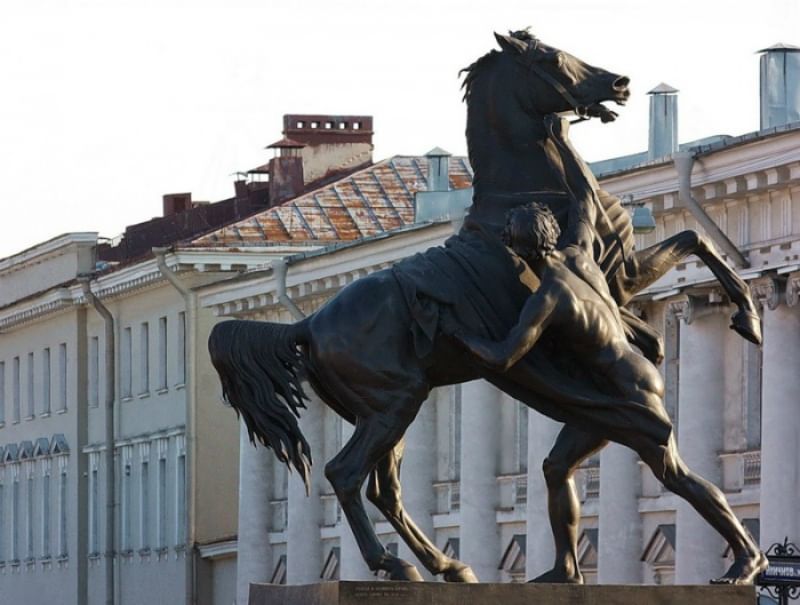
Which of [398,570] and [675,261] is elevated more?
[675,261]

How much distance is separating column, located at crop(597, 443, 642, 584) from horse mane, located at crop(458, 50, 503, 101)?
24.2 m

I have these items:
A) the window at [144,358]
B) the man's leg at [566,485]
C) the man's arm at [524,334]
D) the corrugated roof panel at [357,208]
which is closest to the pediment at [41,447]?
the window at [144,358]

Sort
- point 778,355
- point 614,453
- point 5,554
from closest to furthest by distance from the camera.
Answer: point 778,355
point 614,453
point 5,554

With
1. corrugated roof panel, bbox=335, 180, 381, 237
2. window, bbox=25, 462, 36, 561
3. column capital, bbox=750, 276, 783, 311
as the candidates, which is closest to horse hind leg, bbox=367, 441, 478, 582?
column capital, bbox=750, 276, 783, 311

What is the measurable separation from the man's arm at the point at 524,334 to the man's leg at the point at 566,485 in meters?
0.54

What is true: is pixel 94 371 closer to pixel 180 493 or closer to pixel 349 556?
pixel 180 493

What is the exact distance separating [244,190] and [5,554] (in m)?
10.0

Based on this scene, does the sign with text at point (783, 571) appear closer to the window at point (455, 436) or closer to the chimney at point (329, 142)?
the window at point (455, 436)

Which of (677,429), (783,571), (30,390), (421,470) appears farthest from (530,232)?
(30,390)

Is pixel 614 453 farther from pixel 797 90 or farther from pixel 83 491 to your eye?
pixel 83 491

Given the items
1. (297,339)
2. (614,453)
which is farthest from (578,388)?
(614,453)

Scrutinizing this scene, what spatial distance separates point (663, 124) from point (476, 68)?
2500cm

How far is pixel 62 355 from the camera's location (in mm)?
64125

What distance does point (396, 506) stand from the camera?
15.2 metres
